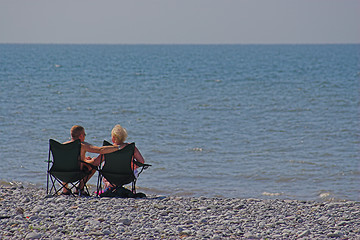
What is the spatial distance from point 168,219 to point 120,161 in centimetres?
136

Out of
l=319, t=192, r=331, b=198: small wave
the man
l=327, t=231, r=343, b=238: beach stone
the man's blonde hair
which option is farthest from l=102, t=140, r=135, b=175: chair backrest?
l=319, t=192, r=331, b=198: small wave

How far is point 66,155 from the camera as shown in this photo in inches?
253

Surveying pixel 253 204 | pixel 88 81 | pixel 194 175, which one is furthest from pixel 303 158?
pixel 88 81

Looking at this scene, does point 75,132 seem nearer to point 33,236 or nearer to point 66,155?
point 66,155

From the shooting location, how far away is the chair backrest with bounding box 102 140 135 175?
6355mm

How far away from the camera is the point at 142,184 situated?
8758mm

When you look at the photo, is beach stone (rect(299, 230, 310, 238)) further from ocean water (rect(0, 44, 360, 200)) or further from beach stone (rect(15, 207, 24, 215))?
ocean water (rect(0, 44, 360, 200))

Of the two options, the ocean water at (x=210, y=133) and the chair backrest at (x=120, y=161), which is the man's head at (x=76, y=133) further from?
the ocean water at (x=210, y=133)

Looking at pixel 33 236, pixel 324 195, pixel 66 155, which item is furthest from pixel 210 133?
pixel 33 236

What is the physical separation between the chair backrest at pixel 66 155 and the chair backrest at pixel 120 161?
1.22 feet

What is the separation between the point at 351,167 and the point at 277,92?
46.7 ft

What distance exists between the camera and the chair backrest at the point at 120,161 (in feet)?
20.9

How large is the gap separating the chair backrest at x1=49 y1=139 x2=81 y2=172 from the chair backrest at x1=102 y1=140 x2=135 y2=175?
1.22ft

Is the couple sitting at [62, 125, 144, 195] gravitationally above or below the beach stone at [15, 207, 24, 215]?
above
